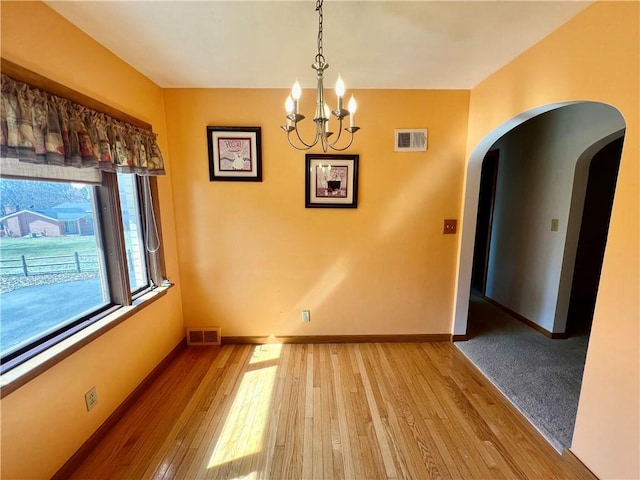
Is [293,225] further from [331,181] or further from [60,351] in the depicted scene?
[60,351]

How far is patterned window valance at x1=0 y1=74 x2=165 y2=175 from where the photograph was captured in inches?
44.4

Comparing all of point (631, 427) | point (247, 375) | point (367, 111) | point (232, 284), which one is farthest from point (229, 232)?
point (631, 427)

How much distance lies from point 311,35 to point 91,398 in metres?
2.50

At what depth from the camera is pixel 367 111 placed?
2369 mm

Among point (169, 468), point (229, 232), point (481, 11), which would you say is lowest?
point (169, 468)

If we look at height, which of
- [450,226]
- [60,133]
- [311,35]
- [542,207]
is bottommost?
[450,226]

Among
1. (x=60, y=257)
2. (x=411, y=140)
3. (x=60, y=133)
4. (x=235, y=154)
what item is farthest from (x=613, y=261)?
(x=60, y=257)

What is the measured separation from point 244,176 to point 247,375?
1723mm

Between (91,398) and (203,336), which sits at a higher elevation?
(91,398)

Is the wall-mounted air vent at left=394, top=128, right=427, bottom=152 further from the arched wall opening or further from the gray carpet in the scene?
the gray carpet

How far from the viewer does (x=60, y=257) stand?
4.95 feet

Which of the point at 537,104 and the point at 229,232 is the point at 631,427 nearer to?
the point at 537,104

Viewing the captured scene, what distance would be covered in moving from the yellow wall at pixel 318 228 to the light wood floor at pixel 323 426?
1.46 ft

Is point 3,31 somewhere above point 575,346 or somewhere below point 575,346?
above
